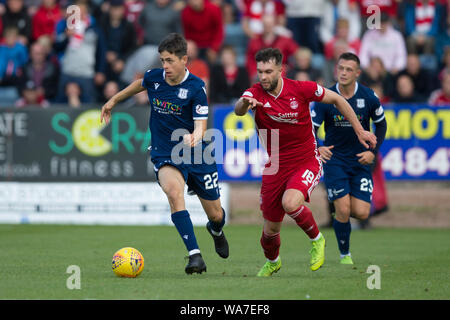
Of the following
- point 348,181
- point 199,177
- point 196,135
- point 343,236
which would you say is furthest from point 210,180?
point 348,181

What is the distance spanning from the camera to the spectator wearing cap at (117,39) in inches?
771

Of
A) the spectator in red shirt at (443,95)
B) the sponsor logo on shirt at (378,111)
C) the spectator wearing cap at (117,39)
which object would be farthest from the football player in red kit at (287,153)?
the spectator wearing cap at (117,39)

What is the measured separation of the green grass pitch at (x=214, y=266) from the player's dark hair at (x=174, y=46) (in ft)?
8.14

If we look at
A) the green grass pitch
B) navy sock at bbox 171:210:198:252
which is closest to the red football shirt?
navy sock at bbox 171:210:198:252

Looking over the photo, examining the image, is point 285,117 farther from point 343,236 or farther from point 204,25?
point 204,25

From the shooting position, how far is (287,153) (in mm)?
9648

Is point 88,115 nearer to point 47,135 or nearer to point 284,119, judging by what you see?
point 47,135

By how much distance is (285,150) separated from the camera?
9.66 metres

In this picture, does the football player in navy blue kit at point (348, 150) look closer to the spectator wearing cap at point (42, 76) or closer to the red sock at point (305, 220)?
the red sock at point (305, 220)

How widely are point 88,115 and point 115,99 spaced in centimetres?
793

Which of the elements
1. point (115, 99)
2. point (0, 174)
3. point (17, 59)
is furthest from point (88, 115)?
point (115, 99)

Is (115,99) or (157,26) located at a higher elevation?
(157,26)
